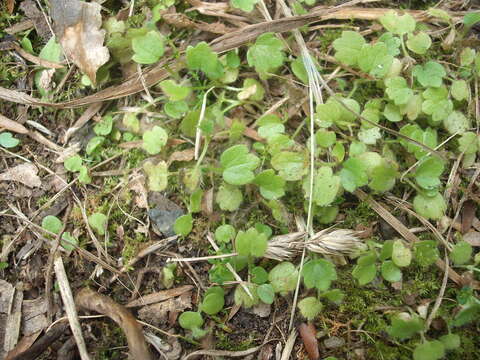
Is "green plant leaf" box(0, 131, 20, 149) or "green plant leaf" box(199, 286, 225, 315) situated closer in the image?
"green plant leaf" box(199, 286, 225, 315)

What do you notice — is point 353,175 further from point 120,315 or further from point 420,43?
point 120,315

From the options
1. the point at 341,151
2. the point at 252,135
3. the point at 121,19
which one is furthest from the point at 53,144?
the point at 341,151

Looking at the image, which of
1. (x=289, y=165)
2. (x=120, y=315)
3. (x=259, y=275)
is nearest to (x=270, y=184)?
(x=289, y=165)

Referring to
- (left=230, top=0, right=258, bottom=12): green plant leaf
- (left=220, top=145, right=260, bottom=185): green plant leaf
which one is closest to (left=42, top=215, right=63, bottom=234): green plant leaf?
(left=220, top=145, right=260, bottom=185): green plant leaf

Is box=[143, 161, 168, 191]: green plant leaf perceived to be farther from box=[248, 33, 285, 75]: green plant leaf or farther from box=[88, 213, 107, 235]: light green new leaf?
box=[248, 33, 285, 75]: green plant leaf

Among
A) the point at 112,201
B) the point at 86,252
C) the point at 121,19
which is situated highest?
the point at 121,19

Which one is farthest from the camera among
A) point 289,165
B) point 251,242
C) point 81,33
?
point 81,33

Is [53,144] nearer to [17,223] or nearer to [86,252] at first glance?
[17,223]
